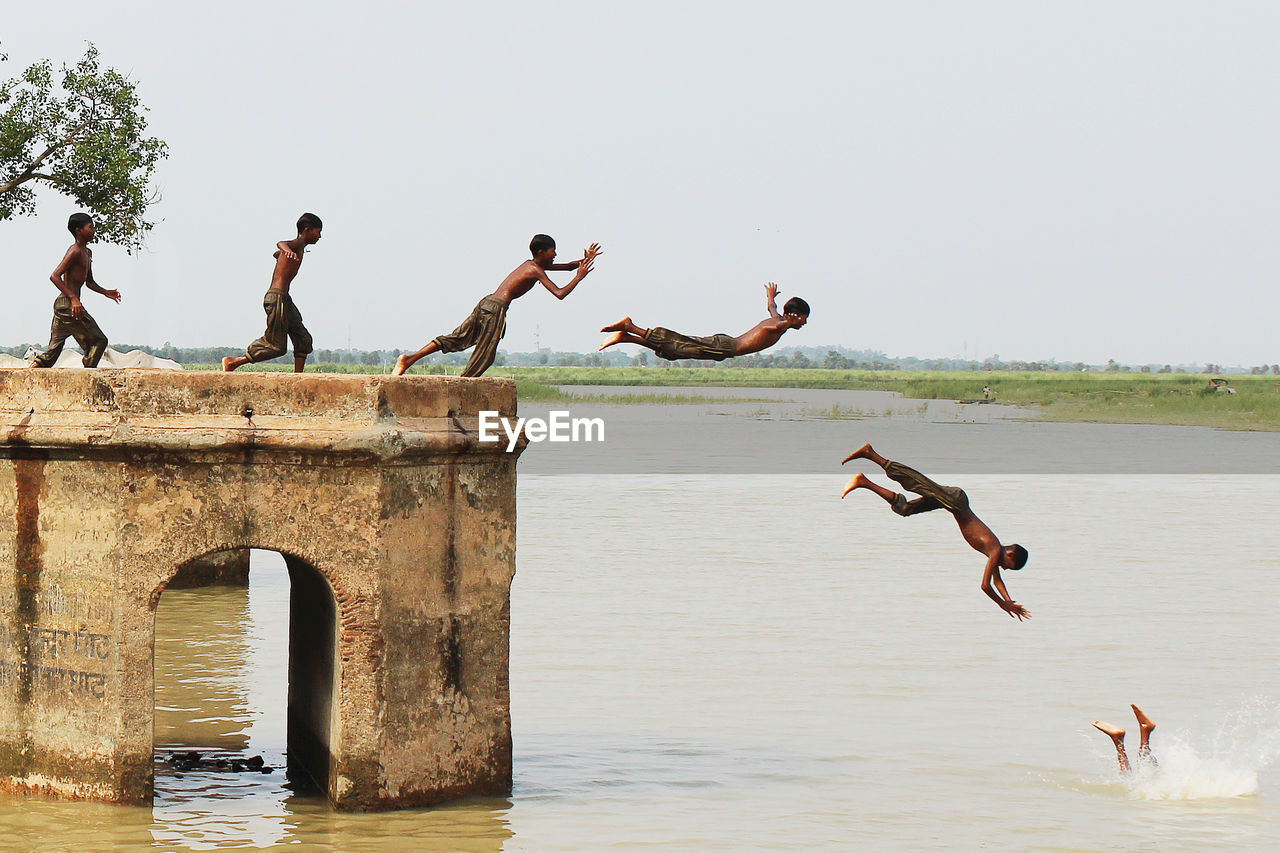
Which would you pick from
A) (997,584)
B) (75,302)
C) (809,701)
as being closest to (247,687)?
(75,302)

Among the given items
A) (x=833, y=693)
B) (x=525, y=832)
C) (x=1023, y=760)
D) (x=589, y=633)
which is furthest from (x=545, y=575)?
(x=525, y=832)

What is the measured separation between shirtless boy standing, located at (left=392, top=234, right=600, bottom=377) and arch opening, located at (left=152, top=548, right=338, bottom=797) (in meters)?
1.39

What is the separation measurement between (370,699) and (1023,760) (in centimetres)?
454

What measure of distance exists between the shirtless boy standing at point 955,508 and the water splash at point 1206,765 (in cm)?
185

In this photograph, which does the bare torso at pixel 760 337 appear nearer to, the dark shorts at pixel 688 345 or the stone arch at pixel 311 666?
the dark shorts at pixel 688 345

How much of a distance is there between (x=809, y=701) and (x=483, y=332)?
4.55 metres

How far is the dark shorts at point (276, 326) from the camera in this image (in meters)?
9.09

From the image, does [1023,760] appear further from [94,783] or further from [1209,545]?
[1209,545]

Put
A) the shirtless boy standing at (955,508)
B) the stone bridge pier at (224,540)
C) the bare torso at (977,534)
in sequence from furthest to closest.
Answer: the bare torso at (977,534), the shirtless boy standing at (955,508), the stone bridge pier at (224,540)

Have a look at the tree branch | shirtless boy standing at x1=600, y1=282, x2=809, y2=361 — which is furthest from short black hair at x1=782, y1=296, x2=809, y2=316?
the tree branch

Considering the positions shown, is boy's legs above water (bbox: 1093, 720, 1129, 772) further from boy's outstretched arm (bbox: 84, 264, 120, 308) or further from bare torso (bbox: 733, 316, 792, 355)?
boy's outstretched arm (bbox: 84, 264, 120, 308)

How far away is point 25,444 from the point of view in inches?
318

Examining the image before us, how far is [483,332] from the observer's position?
29.2 ft

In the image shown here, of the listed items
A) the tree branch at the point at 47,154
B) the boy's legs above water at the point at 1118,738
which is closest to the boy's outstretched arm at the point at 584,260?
the boy's legs above water at the point at 1118,738
